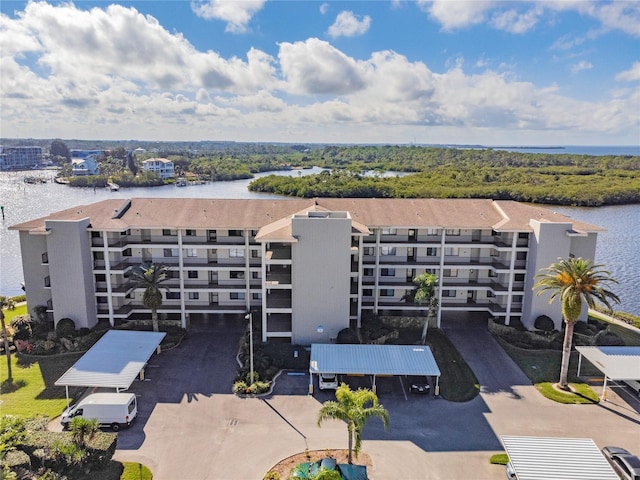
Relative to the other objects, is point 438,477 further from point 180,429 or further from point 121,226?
point 121,226

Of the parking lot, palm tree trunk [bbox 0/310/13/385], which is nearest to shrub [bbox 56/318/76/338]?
palm tree trunk [bbox 0/310/13/385]

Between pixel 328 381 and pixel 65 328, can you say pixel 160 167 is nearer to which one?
pixel 65 328

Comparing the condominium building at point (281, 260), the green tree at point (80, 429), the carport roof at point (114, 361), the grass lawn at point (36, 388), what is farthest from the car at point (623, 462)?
the grass lawn at point (36, 388)

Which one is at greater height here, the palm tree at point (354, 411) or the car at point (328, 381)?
the palm tree at point (354, 411)

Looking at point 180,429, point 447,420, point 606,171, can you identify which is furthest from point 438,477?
point 606,171

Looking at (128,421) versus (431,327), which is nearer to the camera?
(128,421)

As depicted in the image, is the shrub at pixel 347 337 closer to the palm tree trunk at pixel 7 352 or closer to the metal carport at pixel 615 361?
the metal carport at pixel 615 361
